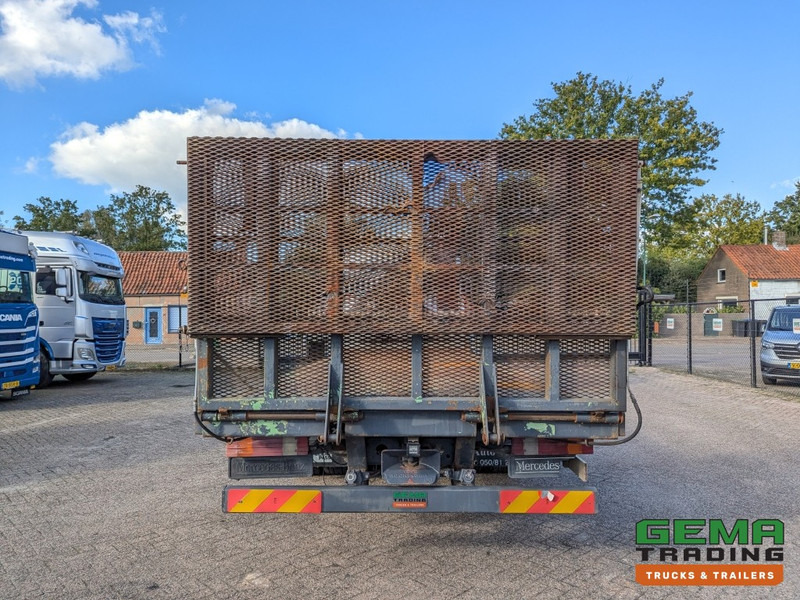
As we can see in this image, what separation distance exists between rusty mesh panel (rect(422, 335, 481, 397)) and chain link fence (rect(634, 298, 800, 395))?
537 centimetres

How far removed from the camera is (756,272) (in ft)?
145

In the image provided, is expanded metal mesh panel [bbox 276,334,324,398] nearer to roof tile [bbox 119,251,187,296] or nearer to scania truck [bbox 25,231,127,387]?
scania truck [bbox 25,231,127,387]

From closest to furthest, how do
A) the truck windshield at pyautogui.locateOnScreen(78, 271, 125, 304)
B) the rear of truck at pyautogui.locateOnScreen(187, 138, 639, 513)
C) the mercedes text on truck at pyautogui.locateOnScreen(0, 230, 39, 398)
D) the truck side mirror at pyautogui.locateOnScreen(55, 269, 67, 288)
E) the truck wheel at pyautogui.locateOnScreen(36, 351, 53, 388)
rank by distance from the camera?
the rear of truck at pyautogui.locateOnScreen(187, 138, 639, 513) → the mercedes text on truck at pyautogui.locateOnScreen(0, 230, 39, 398) → the truck side mirror at pyautogui.locateOnScreen(55, 269, 67, 288) → the truck wheel at pyautogui.locateOnScreen(36, 351, 53, 388) → the truck windshield at pyautogui.locateOnScreen(78, 271, 125, 304)

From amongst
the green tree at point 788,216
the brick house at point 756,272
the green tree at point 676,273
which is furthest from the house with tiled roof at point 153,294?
the green tree at point 788,216

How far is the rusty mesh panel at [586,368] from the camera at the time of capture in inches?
147

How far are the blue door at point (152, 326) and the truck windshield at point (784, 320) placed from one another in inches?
1214

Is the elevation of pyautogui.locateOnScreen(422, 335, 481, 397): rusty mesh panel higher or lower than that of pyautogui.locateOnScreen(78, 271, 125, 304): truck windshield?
lower

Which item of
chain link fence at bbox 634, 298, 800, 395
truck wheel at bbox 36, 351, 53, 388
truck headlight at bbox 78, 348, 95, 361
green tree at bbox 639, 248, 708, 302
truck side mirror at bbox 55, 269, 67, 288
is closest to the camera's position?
chain link fence at bbox 634, 298, 800, 395

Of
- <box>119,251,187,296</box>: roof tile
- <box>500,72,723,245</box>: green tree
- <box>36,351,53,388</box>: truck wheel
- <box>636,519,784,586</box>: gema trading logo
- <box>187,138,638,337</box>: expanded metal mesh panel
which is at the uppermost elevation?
<box>500,72,723,245</box>: green tree

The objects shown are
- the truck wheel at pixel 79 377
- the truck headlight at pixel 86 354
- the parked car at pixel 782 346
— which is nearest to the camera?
the parked car at pixel 782 346

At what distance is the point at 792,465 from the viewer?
669 centimetres

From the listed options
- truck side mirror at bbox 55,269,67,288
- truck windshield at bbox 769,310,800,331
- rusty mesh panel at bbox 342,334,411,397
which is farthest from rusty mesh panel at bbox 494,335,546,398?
truck side mirror at bbox 55,269,67,288

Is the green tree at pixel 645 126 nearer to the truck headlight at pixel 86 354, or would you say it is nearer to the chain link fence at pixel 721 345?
the chain link fence at pixel 721 345

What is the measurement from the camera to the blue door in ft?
117
